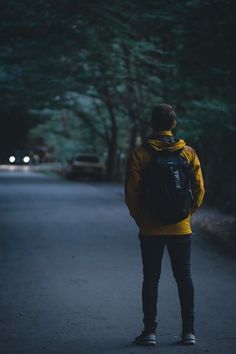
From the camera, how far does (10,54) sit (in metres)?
19.3

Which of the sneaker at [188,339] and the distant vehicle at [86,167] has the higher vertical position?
the sneaker at [188,339]

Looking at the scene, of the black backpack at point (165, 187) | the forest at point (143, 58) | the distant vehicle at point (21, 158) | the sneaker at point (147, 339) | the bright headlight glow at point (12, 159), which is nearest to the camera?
the black backpack at point (165, 187)

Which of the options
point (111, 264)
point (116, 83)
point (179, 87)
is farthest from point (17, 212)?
point (116, 83)

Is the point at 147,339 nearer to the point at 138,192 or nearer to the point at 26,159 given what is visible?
the point at 138,192

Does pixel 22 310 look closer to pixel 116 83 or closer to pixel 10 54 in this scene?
pixel 10 54

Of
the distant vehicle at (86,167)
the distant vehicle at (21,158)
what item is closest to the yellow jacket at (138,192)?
the distant vehicle at (86,167)

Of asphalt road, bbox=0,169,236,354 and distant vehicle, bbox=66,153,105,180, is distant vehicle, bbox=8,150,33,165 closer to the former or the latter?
distant vehicle, bbox=66,153,105,180

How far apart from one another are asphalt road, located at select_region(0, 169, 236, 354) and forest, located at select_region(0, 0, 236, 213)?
1.76 metres

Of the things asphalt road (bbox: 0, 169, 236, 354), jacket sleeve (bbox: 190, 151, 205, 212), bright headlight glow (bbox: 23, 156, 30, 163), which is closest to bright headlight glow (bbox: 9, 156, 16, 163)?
bright headlight glow (bbox: 23, 156, 30, 163)

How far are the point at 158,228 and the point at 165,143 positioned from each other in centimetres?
66

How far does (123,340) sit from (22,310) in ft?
5.12

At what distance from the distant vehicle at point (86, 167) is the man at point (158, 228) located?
37.1m

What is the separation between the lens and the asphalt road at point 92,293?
21.1 ft

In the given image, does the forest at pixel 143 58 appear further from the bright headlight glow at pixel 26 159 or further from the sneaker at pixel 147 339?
the bright headlight glow at pixel 26 159
